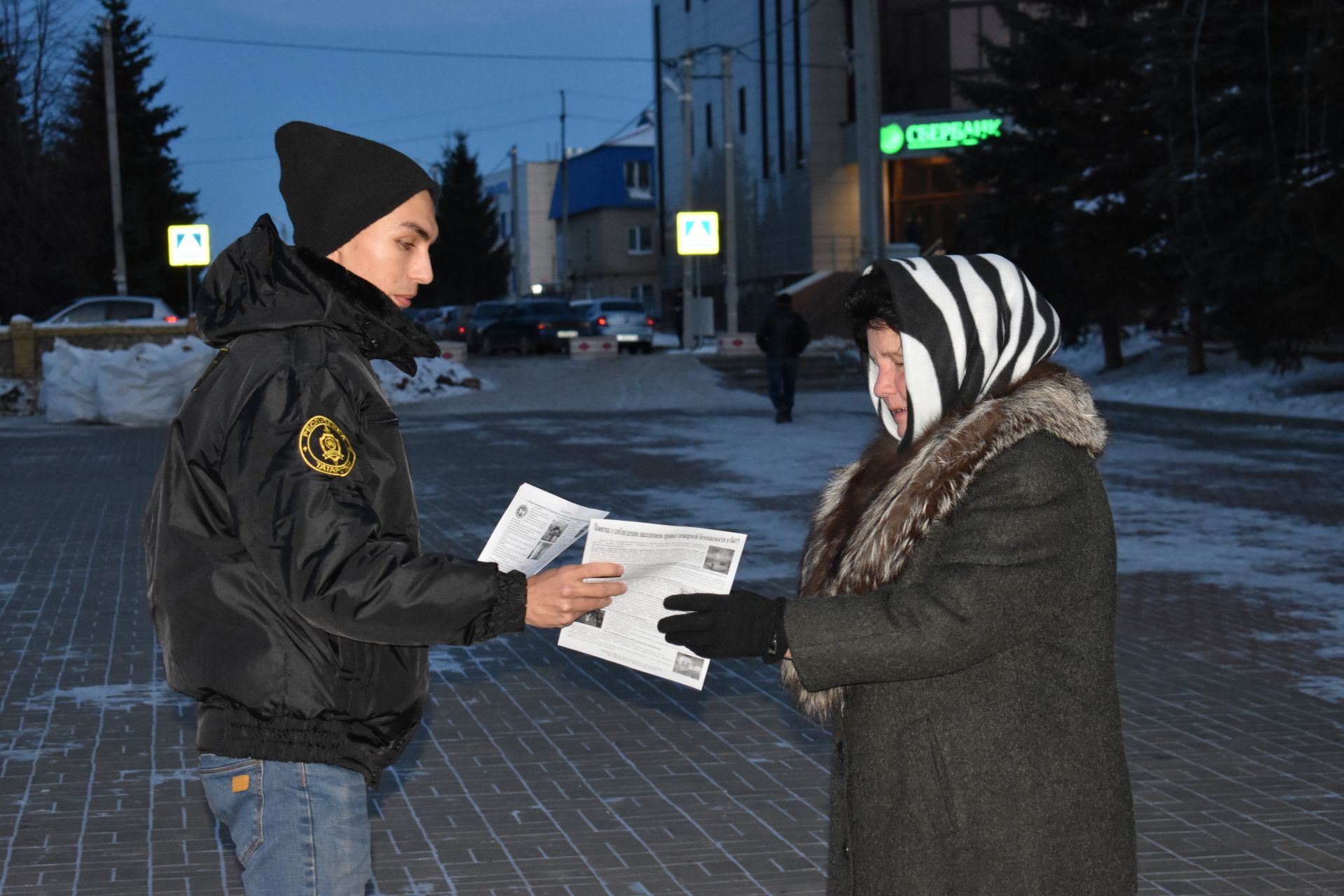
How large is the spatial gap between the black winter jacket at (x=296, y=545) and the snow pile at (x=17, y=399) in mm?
26903

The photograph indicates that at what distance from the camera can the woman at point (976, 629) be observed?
96.9 inches

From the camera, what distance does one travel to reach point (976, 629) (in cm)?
243

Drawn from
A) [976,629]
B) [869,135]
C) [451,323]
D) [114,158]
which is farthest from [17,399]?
[451,323]

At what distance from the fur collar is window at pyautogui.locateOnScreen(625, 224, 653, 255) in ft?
259

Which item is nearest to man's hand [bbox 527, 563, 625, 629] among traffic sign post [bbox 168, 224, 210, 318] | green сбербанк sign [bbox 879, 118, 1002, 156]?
traffic sign post [bbox 168, 224, 210, 318]

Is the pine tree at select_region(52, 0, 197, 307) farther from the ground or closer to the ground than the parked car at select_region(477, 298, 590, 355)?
farther from the ground

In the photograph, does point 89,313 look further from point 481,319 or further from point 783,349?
point 783,349

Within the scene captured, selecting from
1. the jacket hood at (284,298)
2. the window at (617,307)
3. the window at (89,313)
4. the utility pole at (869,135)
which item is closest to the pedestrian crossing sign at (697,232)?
the window at (617,307)

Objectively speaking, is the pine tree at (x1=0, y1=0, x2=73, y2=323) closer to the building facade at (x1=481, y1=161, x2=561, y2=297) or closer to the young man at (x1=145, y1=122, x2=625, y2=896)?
the young man at (x1=145, y1=122, x2=625, y2=896)

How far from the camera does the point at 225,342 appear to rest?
8.40 ft

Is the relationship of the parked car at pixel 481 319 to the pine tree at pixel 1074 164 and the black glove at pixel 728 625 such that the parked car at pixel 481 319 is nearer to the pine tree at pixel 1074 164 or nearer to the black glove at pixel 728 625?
the pine tree at pixel 1074 164

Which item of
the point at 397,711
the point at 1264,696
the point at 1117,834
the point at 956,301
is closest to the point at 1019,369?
the point at 956,301

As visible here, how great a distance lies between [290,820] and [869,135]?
23390mm

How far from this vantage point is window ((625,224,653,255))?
81.5 metres
